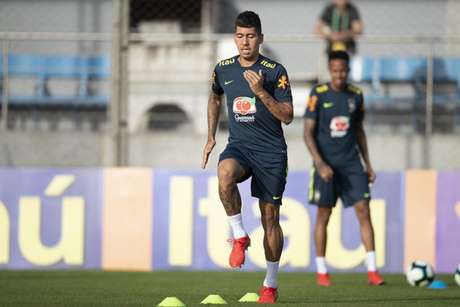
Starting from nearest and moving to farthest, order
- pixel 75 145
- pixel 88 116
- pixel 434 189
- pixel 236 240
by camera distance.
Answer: pixel 236 240 < pixel 434 189 < pixel 75 145 < pixel 88 116

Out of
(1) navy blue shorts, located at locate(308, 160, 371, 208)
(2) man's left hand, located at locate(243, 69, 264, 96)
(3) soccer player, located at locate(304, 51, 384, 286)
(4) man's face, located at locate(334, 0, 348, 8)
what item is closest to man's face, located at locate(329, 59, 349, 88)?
(3) soccer player, located at locate(304, 51, 384, 286)

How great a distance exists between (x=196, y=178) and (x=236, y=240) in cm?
503

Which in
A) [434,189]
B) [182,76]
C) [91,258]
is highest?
[182,76]

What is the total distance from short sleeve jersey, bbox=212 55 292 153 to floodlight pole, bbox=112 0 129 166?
5.14m

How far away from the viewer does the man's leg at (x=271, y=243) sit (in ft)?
27.1

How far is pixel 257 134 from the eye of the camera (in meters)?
8.33

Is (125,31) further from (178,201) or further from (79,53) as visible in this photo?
(79,53)

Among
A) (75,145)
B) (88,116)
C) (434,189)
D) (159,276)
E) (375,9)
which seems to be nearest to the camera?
(159,276)

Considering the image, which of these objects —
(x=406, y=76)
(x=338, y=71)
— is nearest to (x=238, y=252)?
(x=338, y=71)

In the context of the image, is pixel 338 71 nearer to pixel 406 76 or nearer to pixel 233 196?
pixel 233 196

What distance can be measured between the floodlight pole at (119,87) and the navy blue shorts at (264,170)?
527cm

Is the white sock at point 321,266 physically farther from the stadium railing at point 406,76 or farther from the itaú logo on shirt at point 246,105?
the stadium railing at point 406,76

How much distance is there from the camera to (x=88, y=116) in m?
15.4

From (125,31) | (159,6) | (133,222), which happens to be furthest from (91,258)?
(159,6)
